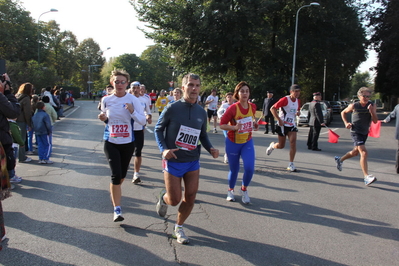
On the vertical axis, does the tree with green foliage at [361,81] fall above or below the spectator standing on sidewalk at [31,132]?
above

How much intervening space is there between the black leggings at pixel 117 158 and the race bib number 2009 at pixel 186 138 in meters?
0.96

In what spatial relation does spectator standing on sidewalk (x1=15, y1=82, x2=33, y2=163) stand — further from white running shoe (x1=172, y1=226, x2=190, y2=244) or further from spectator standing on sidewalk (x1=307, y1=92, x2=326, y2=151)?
spectator standing on sidewalk (x1=307, y1=92, x2=326, y2=151)

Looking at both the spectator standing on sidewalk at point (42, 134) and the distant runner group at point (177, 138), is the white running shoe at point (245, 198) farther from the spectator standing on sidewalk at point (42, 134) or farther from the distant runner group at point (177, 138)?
the spectator standing on sidewalk at point (42, 134)

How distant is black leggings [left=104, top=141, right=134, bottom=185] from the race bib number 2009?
965mm

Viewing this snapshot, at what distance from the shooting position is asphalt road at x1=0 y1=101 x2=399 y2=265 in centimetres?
369

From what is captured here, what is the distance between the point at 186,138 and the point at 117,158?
3.50 feet

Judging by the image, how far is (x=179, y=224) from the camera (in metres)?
4.10

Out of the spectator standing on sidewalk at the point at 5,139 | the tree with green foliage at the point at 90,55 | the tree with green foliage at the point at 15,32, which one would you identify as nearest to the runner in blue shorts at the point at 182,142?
the spectator standing on sidewalk at the point at 5,139

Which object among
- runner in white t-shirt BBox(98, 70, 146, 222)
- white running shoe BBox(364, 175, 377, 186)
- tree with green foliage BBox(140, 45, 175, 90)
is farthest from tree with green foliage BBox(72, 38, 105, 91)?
runner in white t-shirt BBox(98, 70, 146, 222)

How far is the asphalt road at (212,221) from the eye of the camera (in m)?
3.69

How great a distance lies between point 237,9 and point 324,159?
18.8 m

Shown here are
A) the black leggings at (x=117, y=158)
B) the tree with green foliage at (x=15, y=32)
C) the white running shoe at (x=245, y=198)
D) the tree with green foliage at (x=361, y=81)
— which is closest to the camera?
the black leggings at (x=117, y=158)

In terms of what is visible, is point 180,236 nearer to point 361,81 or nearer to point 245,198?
point 245,198

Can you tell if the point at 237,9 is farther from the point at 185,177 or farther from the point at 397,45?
the point at 185,177
